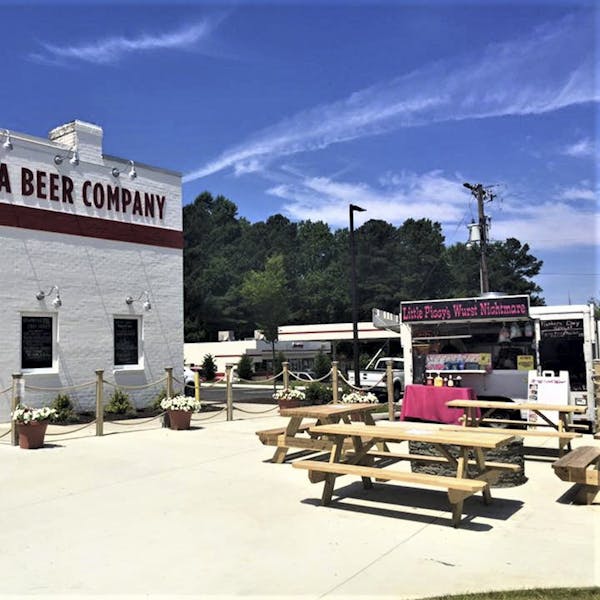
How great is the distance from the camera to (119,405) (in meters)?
16.9

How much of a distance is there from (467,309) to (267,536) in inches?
389

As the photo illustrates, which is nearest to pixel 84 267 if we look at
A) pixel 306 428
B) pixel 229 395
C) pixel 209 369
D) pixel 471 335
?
pixel 229 395

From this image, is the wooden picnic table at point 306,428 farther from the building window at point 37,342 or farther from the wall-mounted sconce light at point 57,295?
the wall-mounted sconce light at point 57,295

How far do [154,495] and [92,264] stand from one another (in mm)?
11130

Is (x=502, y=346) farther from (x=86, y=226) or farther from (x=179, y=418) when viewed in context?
(x=86, y=226)

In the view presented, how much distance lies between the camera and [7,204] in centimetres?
1562

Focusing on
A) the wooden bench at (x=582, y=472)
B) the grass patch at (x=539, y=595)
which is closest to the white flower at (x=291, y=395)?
the wooden bench at (x=582, y=472)

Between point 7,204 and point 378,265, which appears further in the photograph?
point 378,265

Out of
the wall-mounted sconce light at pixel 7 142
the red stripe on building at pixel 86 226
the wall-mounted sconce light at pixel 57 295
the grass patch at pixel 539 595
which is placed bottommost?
the grass patch at pixel 539 595

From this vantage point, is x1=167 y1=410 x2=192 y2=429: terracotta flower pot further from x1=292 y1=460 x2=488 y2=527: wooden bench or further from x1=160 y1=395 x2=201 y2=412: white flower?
x1=292 y1=460 x2=488 y2=527: wooden bench

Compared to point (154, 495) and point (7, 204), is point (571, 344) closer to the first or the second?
Result: point (154, 495)

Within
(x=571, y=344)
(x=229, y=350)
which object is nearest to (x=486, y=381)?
(x=571, y=344)

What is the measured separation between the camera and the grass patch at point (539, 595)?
427 centimetres

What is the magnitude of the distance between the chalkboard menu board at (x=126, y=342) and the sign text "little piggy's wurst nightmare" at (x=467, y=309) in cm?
788
